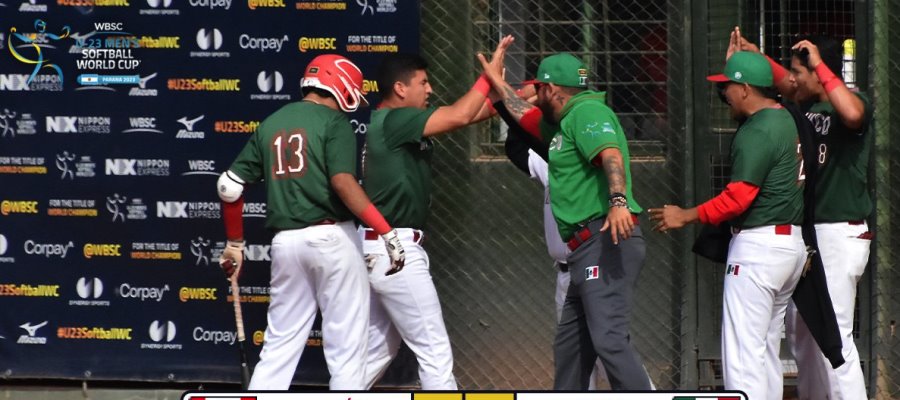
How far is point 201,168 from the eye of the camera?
913 centimetres

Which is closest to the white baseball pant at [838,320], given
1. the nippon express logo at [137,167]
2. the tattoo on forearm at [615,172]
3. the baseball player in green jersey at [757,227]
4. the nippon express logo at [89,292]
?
the baseball player in green jersey at [757,227]

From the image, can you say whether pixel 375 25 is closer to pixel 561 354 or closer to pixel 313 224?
pixel 313 224

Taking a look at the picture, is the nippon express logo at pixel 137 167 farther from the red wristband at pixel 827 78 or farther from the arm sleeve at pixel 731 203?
the red wristband at pixel 827 78

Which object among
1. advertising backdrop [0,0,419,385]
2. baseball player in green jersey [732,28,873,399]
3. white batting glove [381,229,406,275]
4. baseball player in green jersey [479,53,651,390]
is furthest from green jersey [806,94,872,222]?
advertising backdrop [0,0,419,385]

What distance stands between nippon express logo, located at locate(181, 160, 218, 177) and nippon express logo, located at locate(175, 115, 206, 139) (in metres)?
0.15

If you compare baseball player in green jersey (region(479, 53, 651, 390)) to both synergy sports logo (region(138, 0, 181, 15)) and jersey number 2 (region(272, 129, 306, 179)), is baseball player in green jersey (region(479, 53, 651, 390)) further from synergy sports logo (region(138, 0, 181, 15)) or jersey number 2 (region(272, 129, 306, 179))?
synergy sports logo (region(138, 0, 181, 15))

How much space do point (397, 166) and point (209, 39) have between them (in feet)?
6.03

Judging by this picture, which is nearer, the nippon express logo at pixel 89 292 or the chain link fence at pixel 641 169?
the chain link fence at pixel 641 169

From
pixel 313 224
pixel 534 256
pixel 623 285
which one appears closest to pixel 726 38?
pixel 534 256

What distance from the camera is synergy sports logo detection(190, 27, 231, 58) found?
9.06m

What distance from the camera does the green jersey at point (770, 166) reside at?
24.2 ft

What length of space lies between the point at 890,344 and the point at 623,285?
2528mm

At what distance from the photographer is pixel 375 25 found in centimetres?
889

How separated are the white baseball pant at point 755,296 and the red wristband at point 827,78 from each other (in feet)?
2.60
